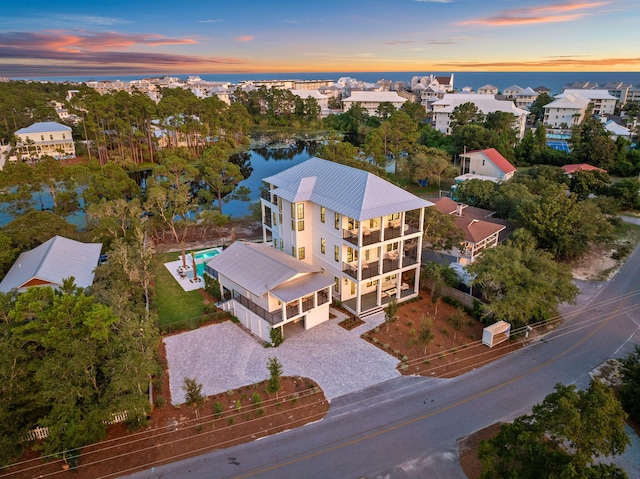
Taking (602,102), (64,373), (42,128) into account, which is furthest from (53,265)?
(602,102)

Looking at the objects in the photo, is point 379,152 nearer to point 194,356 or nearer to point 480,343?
point 480,343

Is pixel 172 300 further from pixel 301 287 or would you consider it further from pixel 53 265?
pixel 301 287

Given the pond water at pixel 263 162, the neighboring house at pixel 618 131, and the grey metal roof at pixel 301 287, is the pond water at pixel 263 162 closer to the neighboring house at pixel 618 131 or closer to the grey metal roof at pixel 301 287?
the grey metal roof at pixel 301 287

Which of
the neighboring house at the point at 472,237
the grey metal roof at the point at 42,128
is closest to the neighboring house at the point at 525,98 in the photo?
the neighboring house at the point at 472,237

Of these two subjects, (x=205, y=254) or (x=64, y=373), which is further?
(x=205, y=254)

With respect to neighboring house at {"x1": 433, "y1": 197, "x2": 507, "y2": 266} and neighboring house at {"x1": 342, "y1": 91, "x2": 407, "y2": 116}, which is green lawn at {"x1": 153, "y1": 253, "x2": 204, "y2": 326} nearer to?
neighboring house at {"x1": 433, "y1": 197, "x2": 507, "y2": 266}

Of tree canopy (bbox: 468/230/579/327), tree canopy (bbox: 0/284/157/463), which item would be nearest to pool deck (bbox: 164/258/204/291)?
tree canopy (bbox: 0/284/157/463)

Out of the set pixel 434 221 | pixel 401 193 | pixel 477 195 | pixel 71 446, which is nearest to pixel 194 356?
pixel 71 446

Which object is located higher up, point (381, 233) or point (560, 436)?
point (381, 233)
